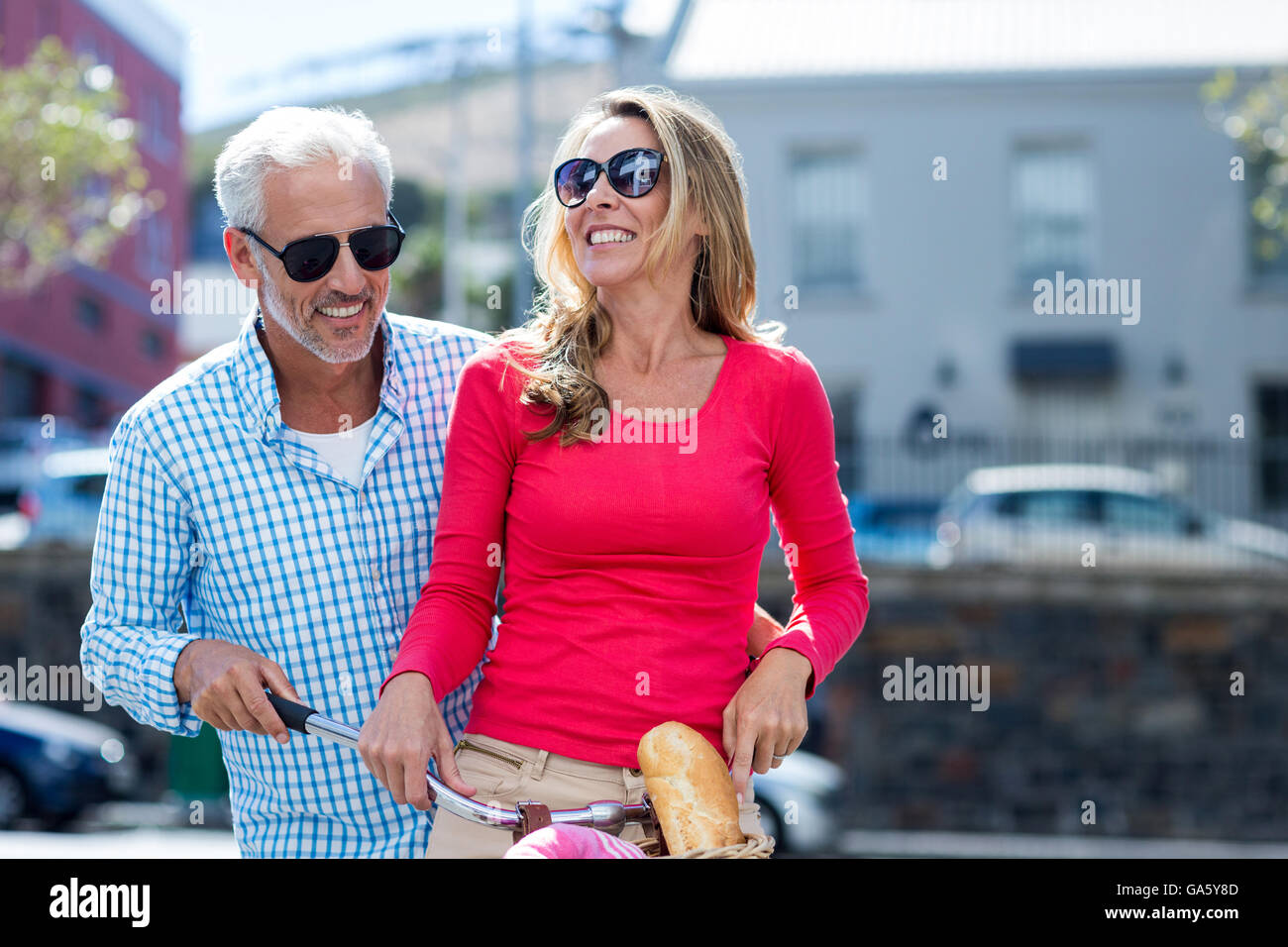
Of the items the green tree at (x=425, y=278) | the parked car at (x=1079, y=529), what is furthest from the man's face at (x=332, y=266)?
the green tree at (x=425, y=278)

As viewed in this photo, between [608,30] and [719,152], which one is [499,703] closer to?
[719,152]

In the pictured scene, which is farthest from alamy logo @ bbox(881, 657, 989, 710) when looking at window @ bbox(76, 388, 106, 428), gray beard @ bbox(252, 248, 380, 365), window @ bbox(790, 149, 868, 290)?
window @ bbox(76, 388, 106, 428)

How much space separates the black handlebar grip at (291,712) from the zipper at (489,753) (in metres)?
0.30

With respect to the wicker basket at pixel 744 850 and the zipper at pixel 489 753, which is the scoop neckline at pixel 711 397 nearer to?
the zipper at pixel 489 753

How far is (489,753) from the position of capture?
240 cm

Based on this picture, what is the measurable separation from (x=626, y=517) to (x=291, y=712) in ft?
1.89

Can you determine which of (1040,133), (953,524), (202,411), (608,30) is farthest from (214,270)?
(202,411)

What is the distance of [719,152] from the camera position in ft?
8.32

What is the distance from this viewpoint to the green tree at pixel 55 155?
1680 centimetres

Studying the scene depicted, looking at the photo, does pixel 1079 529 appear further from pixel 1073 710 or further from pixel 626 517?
pixel 626 517

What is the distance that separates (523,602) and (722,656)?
33cm

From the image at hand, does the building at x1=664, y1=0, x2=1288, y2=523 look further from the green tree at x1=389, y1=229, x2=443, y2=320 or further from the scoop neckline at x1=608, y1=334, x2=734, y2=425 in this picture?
the green tree at x1=389, y1=229, x2=443, y2=320

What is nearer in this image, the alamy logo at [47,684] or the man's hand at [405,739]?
the man's hand at [405,739]
